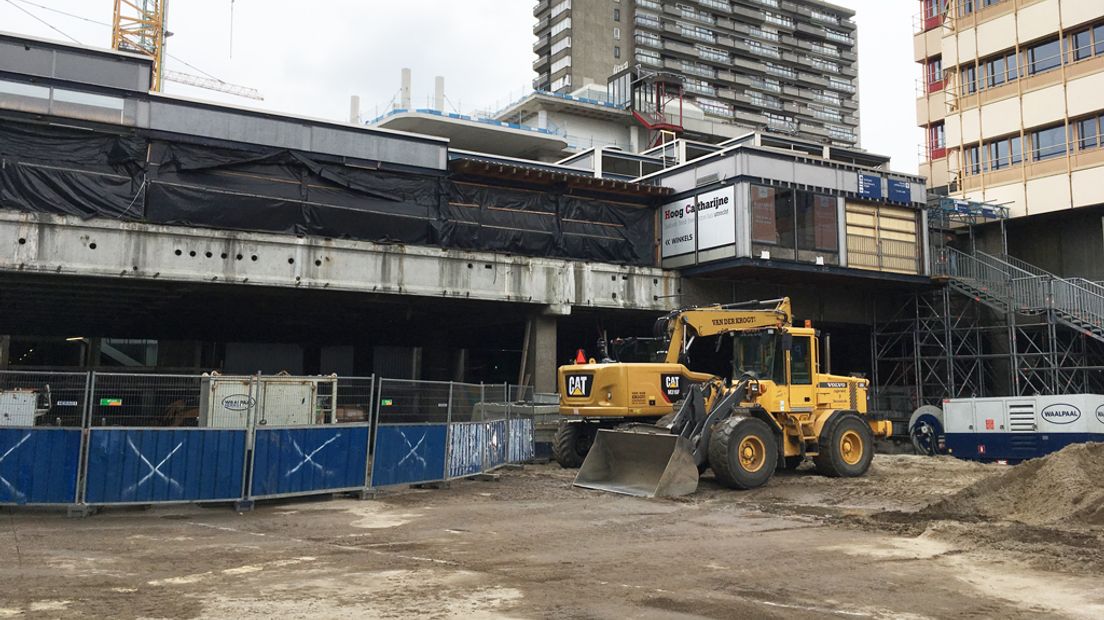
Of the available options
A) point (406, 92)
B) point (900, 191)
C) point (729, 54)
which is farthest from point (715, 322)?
point (729, 54)

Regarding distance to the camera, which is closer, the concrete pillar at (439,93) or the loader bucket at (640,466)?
the loader bucket at (640,466)

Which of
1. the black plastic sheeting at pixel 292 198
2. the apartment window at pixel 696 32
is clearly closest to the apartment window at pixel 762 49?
the apartment window at pixel 696 32

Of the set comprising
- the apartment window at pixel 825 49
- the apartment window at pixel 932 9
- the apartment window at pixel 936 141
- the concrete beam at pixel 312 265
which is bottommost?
the concrete beam at pixel 312 265

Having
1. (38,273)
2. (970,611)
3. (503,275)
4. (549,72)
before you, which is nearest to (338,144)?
(503,275)

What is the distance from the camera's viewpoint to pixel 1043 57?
3841 centimetres

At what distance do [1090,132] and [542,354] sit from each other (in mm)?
25852

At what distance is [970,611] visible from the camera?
24.3 feet

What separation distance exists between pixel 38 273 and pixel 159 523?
14239mm

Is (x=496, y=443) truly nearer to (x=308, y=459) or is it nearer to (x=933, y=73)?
(x=308, y=459)

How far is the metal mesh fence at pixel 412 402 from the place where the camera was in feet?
49.6

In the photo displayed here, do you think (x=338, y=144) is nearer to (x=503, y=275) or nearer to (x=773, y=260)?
(x=503, y=275)

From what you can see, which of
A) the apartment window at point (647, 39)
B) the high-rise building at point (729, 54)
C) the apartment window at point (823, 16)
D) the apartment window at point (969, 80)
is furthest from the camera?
the apartment window at point (823, 16)

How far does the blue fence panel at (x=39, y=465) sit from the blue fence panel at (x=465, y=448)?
646 centimetres

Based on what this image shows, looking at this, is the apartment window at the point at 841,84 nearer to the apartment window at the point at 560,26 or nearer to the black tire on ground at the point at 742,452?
the apartment window at the point at 560,26
